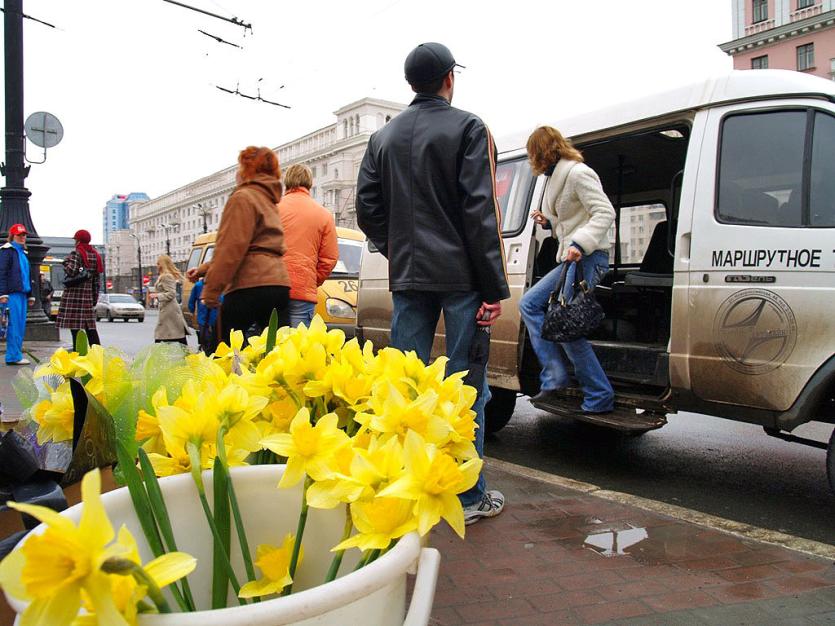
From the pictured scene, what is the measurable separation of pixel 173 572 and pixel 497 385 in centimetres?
441

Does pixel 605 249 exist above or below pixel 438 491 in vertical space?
above

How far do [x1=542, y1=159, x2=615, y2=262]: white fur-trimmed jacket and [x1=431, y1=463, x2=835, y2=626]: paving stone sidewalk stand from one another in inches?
73.4

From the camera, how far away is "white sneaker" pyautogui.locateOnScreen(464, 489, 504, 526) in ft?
10.6

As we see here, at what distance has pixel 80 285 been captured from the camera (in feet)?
29.5

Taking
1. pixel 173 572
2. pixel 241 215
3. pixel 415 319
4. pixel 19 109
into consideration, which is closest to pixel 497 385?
pixel 415 319

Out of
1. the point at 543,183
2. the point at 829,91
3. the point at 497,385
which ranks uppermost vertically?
the point at 829,91

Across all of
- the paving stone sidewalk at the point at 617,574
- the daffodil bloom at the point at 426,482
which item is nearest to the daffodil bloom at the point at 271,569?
the daffodil bloom at the point at 426,482

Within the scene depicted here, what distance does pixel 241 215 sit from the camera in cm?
425

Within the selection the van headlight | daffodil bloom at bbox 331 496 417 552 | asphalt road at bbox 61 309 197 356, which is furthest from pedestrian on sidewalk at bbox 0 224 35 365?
daffodil bloom at bbox 331 496 417 552

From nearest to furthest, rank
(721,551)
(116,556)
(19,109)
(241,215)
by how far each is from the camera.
Answer: (116,556)
(721,551)
(241,215)
(19,109)

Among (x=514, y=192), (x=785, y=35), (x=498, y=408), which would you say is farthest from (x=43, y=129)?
(x=785, y=35)

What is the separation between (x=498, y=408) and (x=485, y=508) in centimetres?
219

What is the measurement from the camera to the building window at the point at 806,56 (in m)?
48.0

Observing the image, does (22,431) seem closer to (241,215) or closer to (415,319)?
(415,319)
